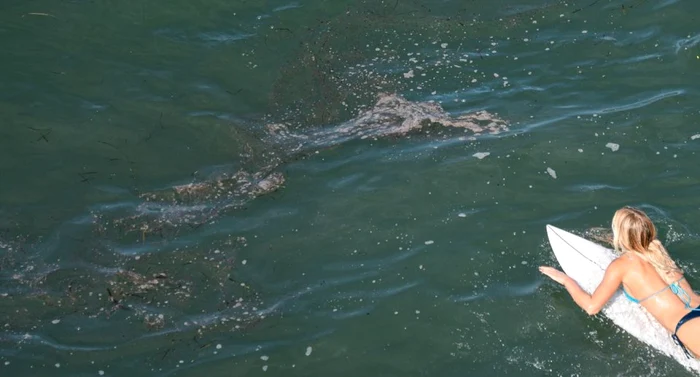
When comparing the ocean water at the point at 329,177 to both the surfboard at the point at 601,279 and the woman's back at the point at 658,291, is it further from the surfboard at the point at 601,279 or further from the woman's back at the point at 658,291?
the woman's back at the point at 658,291

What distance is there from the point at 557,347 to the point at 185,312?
3577 mm

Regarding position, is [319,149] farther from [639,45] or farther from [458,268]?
Result: [639,45]

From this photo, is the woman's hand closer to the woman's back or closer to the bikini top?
the woman's back

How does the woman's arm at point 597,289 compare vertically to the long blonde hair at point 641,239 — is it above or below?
below

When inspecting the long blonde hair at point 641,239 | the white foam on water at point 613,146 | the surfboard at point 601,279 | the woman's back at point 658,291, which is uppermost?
the long blonde hair at point 641,239

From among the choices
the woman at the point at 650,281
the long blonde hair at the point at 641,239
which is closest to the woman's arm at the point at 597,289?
the woman at the point at 650,281

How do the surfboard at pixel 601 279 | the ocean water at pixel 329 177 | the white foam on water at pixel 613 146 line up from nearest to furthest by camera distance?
1. the surfboard at pixel 601 279
2. the ocean water at pixel 329 177
3. the white foam on water at pixel 613 146

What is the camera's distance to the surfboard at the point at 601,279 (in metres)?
7.70

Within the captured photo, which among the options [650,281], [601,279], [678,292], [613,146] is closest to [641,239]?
[650,281]

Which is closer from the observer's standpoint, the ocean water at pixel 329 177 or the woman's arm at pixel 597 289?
the woman's arm at pixel 597 289

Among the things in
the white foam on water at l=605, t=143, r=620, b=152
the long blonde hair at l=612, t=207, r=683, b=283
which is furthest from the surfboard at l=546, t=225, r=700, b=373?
the white foam on water at l=605, t=143, r=620, b=152

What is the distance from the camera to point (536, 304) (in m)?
8.30

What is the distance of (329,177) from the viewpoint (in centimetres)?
1003

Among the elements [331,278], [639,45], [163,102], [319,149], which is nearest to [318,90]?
[319,149]
